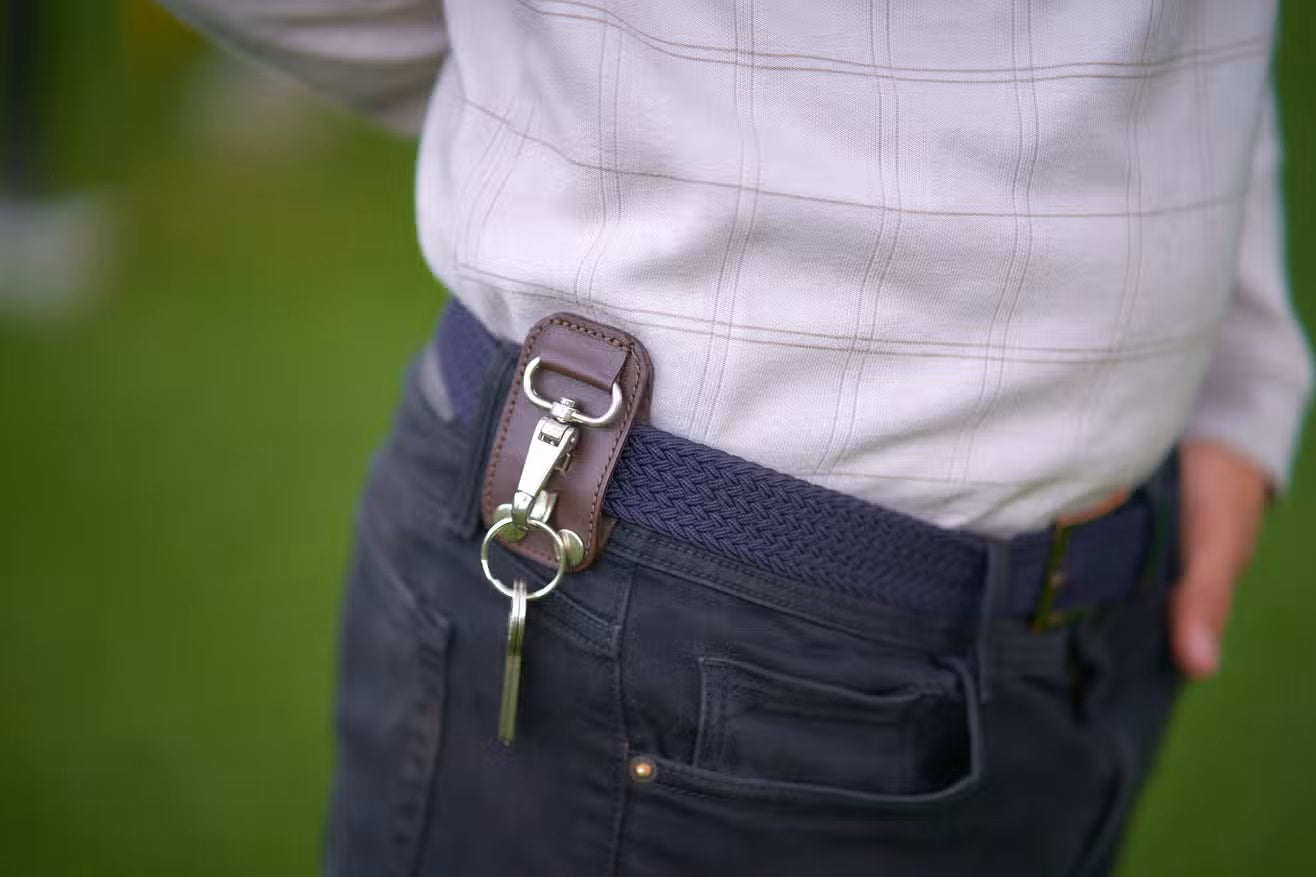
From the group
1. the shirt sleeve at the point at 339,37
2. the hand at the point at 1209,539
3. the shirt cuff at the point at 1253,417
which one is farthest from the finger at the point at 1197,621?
the shirt sleeve at the point at 339,37

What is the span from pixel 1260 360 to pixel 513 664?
30.5 inches

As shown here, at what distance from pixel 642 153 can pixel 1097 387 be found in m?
0.34

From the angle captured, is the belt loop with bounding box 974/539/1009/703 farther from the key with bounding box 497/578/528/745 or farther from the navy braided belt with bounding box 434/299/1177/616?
the key with bounding box 497/578/528/745

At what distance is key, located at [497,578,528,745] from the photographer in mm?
784

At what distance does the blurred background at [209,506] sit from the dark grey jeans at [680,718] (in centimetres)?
127

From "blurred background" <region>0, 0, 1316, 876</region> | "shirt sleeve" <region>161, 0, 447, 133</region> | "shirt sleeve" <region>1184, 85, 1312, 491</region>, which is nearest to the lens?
"shirt sleeve" <region>161, 0, 447, 133</region>

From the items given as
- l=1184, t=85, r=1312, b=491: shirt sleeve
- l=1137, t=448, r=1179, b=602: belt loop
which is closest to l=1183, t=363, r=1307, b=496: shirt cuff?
l=1184, t=85, r=1312, b=491: shirt sleeve

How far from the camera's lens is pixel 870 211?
743mm

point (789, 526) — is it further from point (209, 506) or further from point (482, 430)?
point (209, 506)

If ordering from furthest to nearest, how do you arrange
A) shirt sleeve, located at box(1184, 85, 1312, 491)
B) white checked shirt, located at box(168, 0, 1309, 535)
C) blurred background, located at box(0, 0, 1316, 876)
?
blurred background, located at box(0, 0, 1316, 876) → shirt sleeve, located at box(1184, 85, 1312, 491) → white checked shirt, located at box(168, 0, 1309, 535)

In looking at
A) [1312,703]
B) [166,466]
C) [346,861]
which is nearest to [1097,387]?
[346,861]

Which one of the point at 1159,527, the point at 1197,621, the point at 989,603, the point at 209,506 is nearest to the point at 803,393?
the point at 989,603

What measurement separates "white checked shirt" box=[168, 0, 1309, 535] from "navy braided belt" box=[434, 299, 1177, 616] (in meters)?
0.02

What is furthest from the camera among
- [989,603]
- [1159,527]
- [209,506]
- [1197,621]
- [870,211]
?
[209,506]
